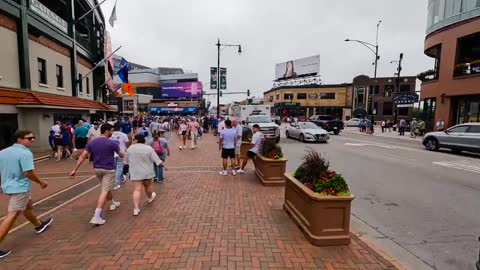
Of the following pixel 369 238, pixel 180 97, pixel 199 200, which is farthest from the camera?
pixel 180 97

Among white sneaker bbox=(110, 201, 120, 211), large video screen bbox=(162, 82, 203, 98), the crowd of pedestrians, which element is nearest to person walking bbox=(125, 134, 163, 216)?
the crowd of pedestrians

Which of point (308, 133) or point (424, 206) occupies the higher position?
point (308, 133)

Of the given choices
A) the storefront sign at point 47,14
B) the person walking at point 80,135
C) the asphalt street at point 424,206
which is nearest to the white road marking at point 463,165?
the asphalt street at point 424,206

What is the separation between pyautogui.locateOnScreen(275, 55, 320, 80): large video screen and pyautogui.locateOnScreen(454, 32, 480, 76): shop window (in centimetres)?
4040

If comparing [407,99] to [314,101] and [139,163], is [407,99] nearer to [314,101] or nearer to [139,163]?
[139,163]

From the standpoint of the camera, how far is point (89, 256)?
3.84 meters

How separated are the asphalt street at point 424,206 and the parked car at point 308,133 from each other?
25.7 ft

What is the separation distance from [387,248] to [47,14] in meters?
18.9

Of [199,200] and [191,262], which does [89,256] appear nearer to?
[191,262]

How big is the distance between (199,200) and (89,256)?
2717 mm

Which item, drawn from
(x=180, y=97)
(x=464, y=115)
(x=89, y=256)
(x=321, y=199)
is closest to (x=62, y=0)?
(x=89, y=256)

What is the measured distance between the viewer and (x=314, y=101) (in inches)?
2525

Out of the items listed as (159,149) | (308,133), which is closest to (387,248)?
(159,149)

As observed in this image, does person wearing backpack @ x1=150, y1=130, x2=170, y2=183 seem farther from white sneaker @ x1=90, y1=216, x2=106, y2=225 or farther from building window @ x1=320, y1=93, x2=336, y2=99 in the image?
building window @ x1=320, y1=93, x2=336, y2=99
